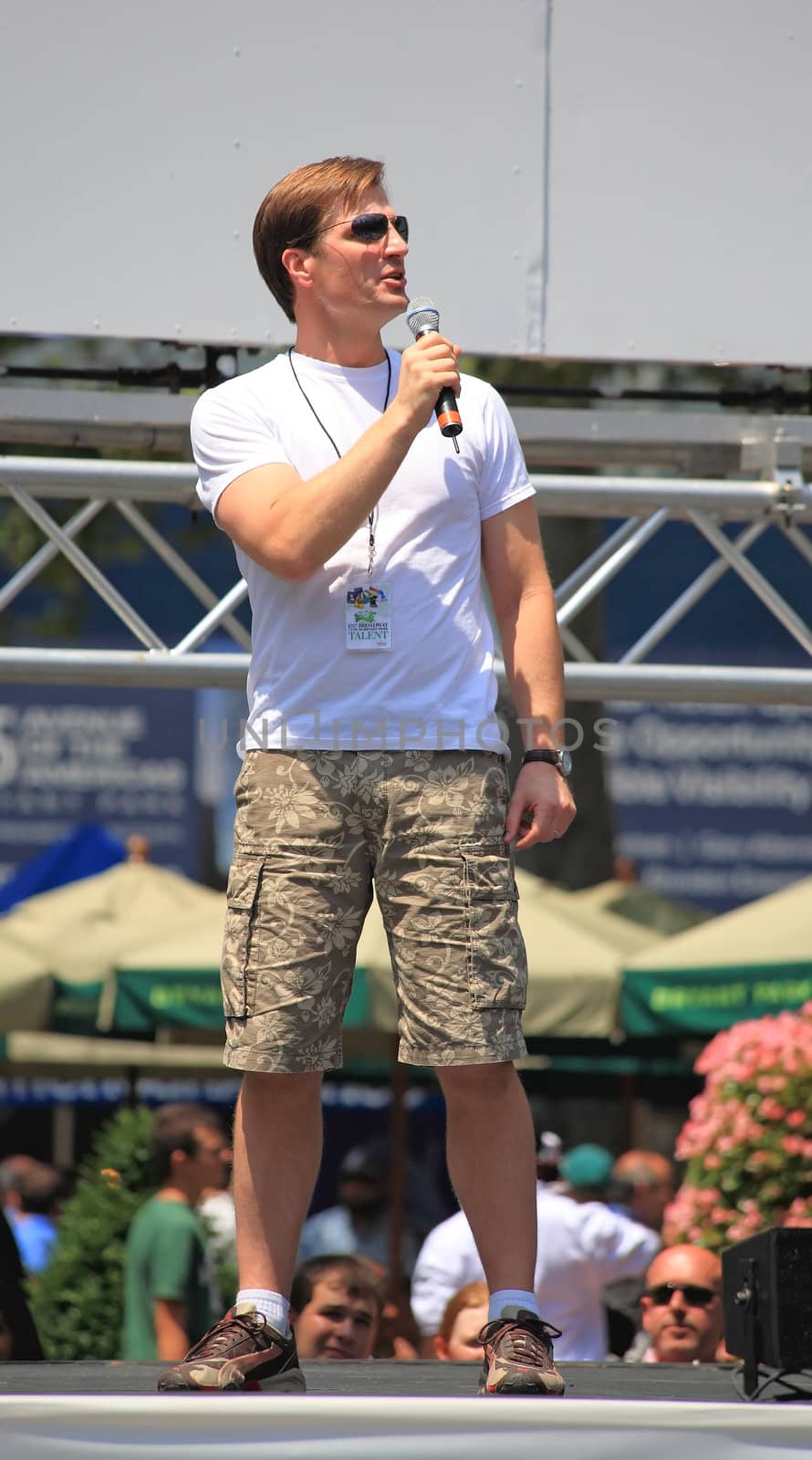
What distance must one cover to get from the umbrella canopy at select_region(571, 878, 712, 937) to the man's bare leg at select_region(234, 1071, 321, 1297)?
7332mm

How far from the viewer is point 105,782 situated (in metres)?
11.8

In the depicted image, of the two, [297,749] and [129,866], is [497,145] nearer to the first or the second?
[297,749]

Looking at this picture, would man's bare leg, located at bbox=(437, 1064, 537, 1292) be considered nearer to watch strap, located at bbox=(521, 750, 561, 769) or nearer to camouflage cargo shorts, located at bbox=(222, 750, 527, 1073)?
camouflage cargo shorts, located at bbox=(222, 750, 527, 1073)

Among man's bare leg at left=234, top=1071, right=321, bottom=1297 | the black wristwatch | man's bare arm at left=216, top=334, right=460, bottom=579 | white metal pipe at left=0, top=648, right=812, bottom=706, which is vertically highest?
Answer: white metal pipe at left=0, top=648, right=812, bottom=706

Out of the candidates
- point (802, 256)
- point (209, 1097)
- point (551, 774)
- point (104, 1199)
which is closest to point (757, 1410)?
point (551, 774)

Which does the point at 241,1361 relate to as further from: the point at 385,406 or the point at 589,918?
the point at 589,918

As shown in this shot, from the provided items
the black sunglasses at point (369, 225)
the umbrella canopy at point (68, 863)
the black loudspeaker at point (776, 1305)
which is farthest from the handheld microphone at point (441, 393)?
the umbrella canopy at point (68, 863)

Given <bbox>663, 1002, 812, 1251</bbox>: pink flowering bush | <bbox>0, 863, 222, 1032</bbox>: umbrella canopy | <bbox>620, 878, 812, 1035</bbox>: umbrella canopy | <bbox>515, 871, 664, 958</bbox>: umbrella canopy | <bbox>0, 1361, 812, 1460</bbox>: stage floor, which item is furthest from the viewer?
<bbox>515, 871, 664, 958</bbox>: umbrella canopy

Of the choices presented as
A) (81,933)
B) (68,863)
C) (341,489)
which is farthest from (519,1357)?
(68,863)

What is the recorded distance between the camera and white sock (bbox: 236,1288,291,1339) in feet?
8.79

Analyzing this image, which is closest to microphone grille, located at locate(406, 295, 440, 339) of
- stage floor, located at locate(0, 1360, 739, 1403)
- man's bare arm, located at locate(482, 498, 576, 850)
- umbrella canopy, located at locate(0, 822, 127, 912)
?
man's bare arm, located at locate(482, 498, 576, 850)

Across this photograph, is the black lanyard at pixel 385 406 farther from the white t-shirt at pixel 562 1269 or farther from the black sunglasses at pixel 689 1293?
the white t-shirt at pixel 562 1269

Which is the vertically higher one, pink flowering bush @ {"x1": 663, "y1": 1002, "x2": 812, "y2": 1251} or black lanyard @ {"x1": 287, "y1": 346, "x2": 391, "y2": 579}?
black lanyard @ {"x1": 287, "y1": 346, "x2": 391, "y2": 579}

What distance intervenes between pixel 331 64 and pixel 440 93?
0.86ft
